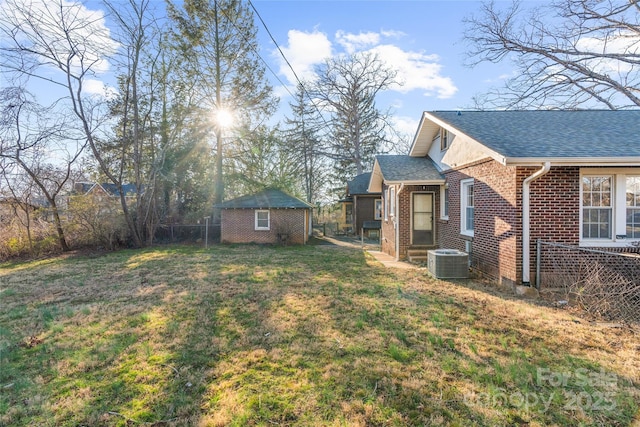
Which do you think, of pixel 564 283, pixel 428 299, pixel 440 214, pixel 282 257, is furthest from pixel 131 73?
pixel 564 283

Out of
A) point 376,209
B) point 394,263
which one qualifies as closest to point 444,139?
point 394,263

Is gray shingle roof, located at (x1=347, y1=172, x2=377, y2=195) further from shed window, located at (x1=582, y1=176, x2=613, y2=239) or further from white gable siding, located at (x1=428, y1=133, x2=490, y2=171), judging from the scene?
shed window, located at (x1=582, y1=176, x2=613, y2=239)

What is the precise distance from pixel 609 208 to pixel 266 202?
14230 millimetres

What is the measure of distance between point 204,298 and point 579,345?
6.01 metres

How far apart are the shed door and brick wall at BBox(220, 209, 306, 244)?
765cm

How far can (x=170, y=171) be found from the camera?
1847 cm

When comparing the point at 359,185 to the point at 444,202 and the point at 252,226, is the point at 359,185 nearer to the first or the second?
the point at 252,226

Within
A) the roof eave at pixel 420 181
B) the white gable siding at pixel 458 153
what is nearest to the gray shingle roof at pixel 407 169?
the roof eave at pixel 420 181

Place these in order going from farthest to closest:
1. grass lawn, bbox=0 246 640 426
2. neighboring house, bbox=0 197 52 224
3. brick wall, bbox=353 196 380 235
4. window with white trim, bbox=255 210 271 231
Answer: brick wall, bbox=353 196 380 235 → window with white trim, bbox=255 210 271 231 → neighboring house, bbox=0 197 52 224 → grass lawn, bbox=0 246 640 426

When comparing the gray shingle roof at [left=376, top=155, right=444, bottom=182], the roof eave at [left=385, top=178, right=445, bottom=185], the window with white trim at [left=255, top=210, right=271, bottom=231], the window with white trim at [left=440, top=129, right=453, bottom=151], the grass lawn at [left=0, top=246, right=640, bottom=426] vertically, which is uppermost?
the window with white trim at [left=440, top=129, right=453, bottom=151]

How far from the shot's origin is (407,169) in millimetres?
11133

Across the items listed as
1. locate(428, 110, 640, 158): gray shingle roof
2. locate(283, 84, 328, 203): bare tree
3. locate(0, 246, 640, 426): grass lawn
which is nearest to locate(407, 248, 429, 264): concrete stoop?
locate(0, 246, 640, 426): grass lawn

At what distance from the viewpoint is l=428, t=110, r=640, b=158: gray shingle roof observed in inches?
243

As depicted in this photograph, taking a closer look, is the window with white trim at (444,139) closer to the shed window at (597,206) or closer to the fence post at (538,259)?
the shed window at (597,206)
